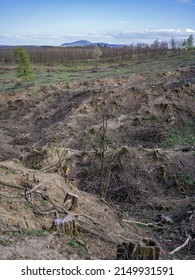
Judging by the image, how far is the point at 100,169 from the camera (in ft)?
36.9

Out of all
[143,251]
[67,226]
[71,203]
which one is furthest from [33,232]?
[143,251]

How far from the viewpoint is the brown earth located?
602 centimetres

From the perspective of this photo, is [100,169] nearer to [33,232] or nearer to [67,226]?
[67,226]

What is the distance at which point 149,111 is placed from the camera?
58.6ft

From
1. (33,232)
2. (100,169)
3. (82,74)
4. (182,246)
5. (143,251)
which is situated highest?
(82,74)

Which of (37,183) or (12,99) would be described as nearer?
(37,183)

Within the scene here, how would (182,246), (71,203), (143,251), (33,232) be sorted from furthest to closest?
(182,246) < (71,203) < (33,232) < (143,251)

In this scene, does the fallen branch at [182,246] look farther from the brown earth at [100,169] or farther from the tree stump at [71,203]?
the tree stump at [71,203]

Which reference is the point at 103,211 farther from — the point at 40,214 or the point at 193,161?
the point at 193,161

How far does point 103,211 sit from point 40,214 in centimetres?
185

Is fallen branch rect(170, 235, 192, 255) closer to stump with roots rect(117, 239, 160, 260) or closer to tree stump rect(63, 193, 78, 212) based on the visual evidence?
stump with roots rect(117, 239, 160, 260)

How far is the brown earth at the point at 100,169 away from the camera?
19.8 ft

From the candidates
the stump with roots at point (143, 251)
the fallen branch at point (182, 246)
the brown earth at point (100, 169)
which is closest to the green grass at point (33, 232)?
the brown earth at point (100, 169)
